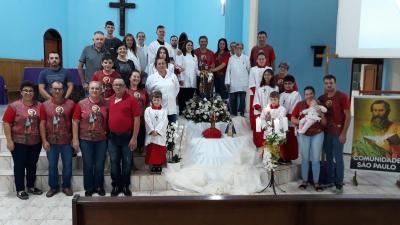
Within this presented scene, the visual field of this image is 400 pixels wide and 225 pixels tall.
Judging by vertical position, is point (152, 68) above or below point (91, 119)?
above

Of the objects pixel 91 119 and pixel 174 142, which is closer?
pixel 91 119

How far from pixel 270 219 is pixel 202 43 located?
4927 millimetres

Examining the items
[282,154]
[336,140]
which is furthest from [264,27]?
[336,140]

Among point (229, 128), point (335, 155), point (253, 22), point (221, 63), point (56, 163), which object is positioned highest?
point (253, 22)

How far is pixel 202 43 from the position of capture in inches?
246

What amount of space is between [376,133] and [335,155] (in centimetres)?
71

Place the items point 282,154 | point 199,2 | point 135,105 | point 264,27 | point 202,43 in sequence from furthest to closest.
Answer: point 199,2 → point 264,27 → point 202,43 → point 282,154 → point 135,105

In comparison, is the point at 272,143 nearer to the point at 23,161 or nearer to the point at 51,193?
the point at 51,193

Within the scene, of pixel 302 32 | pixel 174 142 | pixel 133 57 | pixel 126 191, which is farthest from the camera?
pixel 302 32

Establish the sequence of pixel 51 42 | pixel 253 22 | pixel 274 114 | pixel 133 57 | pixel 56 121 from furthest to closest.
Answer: pixel 51 42
pixel 253 22
pixel 133 57
pixel 274 114
pixel 56 121

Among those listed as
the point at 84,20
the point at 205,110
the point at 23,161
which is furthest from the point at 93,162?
the point at 84,20

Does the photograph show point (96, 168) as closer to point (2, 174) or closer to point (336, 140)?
point (2, 174)

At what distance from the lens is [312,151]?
4.59 metres

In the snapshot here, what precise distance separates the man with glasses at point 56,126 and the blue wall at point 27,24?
218 inches
